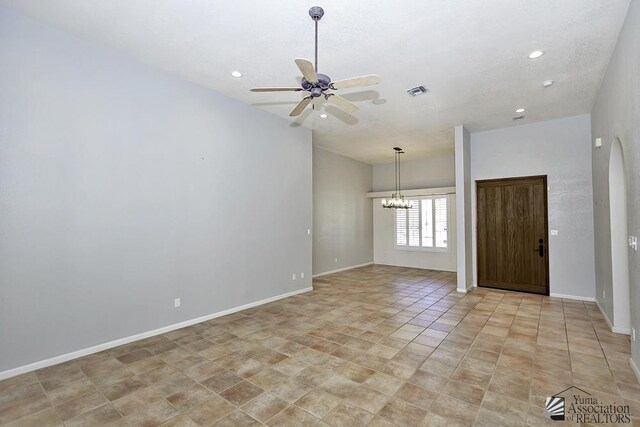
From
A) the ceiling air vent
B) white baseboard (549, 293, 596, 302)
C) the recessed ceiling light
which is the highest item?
the ceiling air vent

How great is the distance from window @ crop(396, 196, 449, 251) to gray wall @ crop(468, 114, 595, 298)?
2679 millimetres

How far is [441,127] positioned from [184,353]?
6123 millimetres

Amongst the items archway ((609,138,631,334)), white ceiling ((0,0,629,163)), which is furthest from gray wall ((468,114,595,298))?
archway ((609,138,631,334))

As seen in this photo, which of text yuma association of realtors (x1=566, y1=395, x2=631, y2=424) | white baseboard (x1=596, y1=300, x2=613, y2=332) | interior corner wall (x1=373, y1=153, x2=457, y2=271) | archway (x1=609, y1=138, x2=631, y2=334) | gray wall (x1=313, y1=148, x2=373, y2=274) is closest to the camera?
text yuma association of realtors (x1=566, y1=395, x2=631, y2=424)

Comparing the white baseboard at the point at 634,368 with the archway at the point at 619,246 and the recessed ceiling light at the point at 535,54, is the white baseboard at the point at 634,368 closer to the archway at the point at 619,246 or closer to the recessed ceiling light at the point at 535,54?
the archway at the point at 619,246

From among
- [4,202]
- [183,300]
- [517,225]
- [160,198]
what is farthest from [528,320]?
[4,202]

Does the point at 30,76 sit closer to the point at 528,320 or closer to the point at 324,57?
the point at 324,57

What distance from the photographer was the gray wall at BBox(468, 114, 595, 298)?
217 inches

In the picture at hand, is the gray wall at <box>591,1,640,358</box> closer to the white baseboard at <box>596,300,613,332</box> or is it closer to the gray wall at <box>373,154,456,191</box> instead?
the white baseboard at <box>596,300,613,332</box>

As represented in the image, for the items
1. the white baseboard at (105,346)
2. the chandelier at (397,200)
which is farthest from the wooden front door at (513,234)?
the white baseboard at (105,346)

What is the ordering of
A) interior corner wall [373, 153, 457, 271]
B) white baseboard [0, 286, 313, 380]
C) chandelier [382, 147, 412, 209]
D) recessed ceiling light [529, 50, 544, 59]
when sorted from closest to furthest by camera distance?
white baseboard [0, 286, 313, 380] < recessed ceiling light [529, 50, 544, 59] < chandelier [382, 147, 412, 209] < interior corner wall [373, 153, 457, 271]

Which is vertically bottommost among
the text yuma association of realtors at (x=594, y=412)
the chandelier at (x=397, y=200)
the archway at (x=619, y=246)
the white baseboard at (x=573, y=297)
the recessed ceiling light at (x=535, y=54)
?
the text yuma association of realtors at (x=594, y=412)

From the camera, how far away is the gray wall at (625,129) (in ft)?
8.77

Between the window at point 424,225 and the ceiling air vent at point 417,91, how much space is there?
4.77 m
